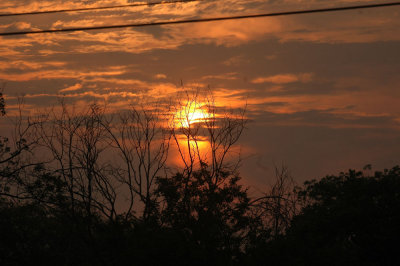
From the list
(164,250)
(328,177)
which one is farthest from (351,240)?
(164,250)

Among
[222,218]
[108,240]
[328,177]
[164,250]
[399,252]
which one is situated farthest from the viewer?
[328,177]

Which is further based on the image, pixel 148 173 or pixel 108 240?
pixel 148 173

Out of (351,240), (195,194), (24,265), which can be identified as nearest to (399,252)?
(351,240)

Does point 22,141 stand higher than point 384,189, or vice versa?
point 22,141

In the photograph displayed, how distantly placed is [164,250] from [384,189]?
12759 mm

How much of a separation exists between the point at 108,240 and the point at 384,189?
486 inches

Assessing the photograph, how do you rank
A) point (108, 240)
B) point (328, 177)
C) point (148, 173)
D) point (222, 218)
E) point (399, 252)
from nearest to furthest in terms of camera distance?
point (108, 240)
point (399, 252)
point (222, 218)
point (328, 177)
point (148, 173)

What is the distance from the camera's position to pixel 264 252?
1641 cm

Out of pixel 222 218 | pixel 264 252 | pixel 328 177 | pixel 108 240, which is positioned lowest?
pixel 264 252

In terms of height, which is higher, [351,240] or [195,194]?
[195,194]

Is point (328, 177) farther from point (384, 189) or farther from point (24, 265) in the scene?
point (24, 265)

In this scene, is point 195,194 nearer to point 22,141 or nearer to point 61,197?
point 61,197

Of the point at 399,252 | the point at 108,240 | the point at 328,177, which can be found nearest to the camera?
the point at 108,240

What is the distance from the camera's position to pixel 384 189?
2519cm
